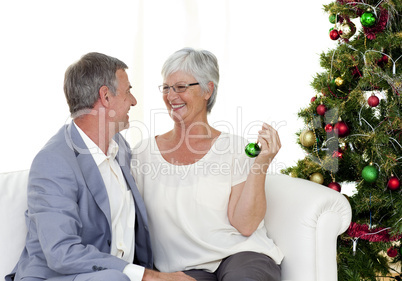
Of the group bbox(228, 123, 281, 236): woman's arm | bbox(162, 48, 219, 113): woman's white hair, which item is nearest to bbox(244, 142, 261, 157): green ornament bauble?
bbox(228, 123, 281, 236): woman's arm

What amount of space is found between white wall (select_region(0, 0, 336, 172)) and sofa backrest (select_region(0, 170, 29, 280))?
1.02 metres

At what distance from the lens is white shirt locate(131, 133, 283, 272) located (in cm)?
186

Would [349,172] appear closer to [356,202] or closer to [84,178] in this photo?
[356,202]

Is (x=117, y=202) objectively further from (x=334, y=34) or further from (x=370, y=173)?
Answer: (x=334, y=34)

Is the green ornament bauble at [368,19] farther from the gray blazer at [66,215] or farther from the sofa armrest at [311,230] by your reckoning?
the gray blazer at [66,215]

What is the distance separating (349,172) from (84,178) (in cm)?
130

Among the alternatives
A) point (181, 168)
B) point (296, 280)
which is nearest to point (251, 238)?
point (296, 280)

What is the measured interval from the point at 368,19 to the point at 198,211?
1.11 m

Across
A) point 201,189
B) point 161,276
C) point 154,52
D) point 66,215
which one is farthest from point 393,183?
point 154,52

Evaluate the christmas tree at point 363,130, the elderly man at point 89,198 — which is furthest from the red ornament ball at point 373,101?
the elderly man at point 89,198

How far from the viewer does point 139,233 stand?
186 cm

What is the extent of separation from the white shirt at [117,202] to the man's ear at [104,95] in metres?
0.13

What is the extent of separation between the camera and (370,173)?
6.96 ft

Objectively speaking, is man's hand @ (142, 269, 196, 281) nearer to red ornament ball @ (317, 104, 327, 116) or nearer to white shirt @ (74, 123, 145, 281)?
white shirt @ (74, 123, 145, 281)
